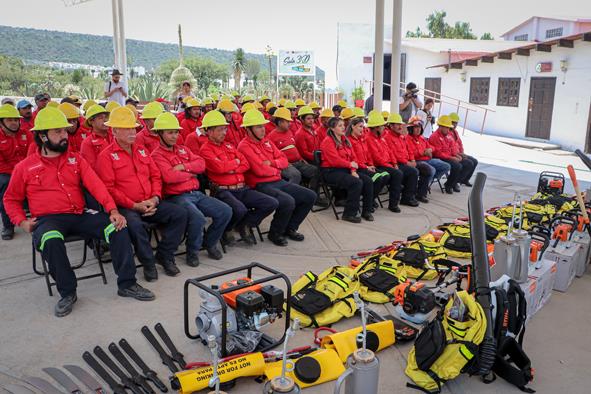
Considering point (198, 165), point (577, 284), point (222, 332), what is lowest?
point (577, 284)

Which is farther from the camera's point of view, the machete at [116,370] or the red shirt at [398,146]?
the red shirt at [398,146]

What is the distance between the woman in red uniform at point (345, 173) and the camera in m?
7.21

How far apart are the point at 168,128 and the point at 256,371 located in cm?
296

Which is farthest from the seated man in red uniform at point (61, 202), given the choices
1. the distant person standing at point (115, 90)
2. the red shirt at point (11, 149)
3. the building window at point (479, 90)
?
the building window at point (479, 90)

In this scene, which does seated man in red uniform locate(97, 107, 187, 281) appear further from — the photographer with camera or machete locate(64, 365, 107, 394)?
the photographer with camera

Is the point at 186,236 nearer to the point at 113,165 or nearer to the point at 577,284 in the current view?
the point at 113,165

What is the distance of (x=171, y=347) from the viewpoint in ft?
12.0

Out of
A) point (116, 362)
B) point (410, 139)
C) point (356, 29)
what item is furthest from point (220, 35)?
point (116, 362)

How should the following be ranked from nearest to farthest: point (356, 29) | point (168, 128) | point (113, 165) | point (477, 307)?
point (477, 307), point (113, 165), point (168, 128), point (356, 29)

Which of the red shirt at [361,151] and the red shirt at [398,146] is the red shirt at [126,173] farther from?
the red shirt at [398,146]

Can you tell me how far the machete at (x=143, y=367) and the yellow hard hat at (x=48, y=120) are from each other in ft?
6.57

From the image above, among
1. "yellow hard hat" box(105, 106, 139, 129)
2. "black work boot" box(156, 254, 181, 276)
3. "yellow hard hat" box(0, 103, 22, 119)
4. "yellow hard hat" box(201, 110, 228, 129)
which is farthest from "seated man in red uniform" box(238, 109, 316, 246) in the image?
"yellow hard hat" box(0, 103, 22, 119)

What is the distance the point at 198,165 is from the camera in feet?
18.4

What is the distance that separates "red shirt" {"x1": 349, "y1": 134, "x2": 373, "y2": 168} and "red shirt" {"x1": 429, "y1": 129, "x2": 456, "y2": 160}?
186 cm
